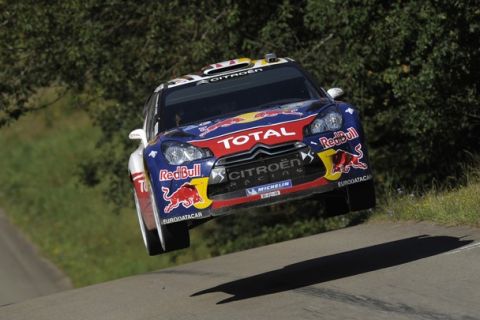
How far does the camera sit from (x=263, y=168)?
8469 millimetres

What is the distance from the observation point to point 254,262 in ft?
37.7

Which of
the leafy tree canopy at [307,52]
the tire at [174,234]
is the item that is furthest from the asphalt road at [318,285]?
the leafy tree canopy at [307,52]

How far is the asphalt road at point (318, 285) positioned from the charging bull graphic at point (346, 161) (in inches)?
34.0

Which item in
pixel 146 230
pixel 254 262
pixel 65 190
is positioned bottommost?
pixel 65 190

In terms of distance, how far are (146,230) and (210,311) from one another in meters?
2.02

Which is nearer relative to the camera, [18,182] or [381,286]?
[381,286]

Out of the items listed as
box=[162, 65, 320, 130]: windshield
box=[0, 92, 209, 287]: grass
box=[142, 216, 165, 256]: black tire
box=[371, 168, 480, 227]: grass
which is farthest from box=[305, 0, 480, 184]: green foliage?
box=[142, 216, 165, 256]: black tire

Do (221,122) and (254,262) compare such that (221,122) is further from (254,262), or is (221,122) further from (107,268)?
(107,268)

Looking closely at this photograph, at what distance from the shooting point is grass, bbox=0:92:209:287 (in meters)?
30.2

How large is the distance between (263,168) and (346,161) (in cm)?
69

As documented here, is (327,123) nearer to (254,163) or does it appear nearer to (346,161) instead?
(346,161)

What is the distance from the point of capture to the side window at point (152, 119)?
9931 mm

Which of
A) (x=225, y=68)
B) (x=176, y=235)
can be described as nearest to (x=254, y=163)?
(x=176, y=235)

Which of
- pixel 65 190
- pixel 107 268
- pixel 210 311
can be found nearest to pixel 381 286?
pixel 210 311
